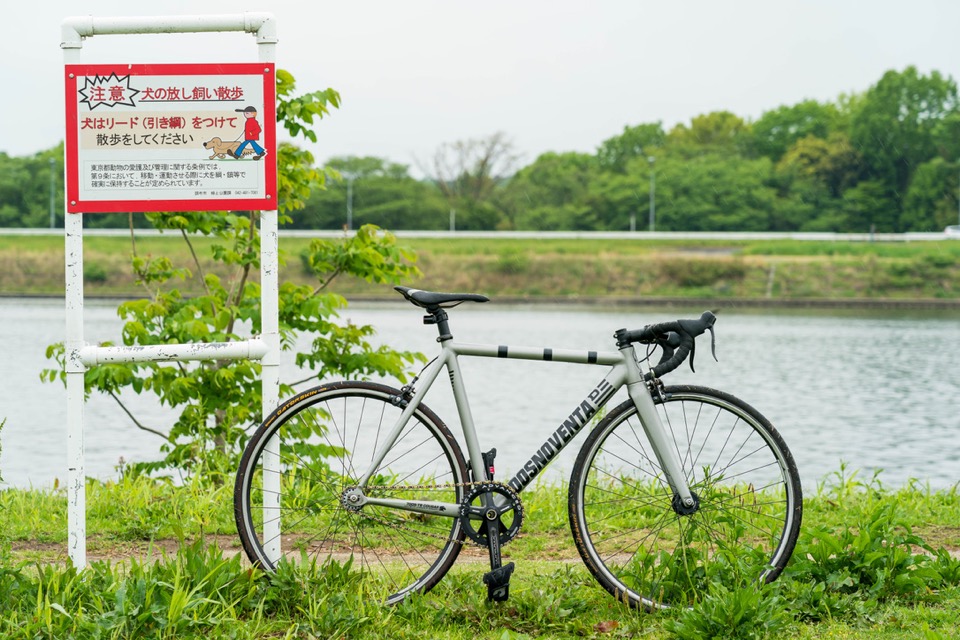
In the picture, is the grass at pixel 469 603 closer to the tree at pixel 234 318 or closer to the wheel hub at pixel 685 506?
the wheel hub at pixel 685 506

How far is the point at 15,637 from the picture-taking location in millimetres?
3520

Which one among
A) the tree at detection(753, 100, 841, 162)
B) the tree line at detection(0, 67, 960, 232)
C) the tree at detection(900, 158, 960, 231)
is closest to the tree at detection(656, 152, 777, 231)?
the tree line at detection(0, 67, 960, 232)

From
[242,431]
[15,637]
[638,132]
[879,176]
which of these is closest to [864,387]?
[242,431]

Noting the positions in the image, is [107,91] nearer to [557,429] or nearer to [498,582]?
[557,429]

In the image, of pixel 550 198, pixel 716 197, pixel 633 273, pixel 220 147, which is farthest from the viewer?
pixel 550 198

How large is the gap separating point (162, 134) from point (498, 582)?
2.03m

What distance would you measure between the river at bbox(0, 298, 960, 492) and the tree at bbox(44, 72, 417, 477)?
47.3 inches

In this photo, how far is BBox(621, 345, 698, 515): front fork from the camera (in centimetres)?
414

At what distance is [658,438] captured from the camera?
4.15 metres

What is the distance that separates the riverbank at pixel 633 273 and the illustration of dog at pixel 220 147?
4482 cm

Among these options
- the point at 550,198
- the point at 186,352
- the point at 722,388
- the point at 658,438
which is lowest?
the point at 722,388

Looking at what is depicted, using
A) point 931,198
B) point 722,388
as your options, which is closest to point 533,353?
point 722,388

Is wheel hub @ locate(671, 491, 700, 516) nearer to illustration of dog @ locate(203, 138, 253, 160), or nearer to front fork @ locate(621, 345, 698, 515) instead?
front fork @ locate(621, 345, 698, 515)

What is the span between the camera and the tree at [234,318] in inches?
295
